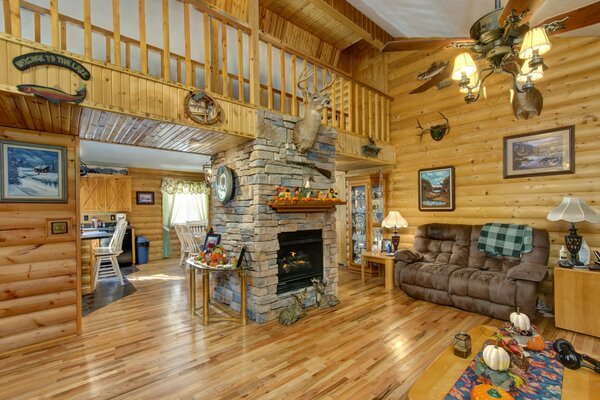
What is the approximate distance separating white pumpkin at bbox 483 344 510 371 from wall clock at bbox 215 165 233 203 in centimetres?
285

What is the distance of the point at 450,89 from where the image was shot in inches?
179

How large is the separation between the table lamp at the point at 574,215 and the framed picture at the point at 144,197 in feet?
26.5

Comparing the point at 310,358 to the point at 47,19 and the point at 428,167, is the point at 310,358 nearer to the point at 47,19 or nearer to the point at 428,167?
the point at 428,167

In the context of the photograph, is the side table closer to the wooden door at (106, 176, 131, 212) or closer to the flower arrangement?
the flower arrangement

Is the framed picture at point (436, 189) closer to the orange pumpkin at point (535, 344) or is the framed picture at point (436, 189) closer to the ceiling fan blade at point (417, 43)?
the ceiling fan blade at point (417, 43)

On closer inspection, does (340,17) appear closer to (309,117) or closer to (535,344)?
(309,117)

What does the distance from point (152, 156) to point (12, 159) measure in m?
3.49

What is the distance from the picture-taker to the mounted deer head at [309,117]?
3.32m

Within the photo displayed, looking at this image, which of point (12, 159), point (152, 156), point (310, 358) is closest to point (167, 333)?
point (310, 358)

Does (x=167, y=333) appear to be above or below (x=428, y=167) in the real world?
below

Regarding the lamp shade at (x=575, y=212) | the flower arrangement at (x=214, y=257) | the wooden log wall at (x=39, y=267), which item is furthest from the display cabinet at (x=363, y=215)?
the wooden log wall at (x=39, y=267)

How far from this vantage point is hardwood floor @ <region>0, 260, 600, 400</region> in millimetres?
2051

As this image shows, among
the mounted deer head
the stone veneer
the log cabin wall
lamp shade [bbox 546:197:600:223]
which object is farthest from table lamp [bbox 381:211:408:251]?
the log cabin wall

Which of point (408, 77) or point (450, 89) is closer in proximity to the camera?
point (450, 89)
